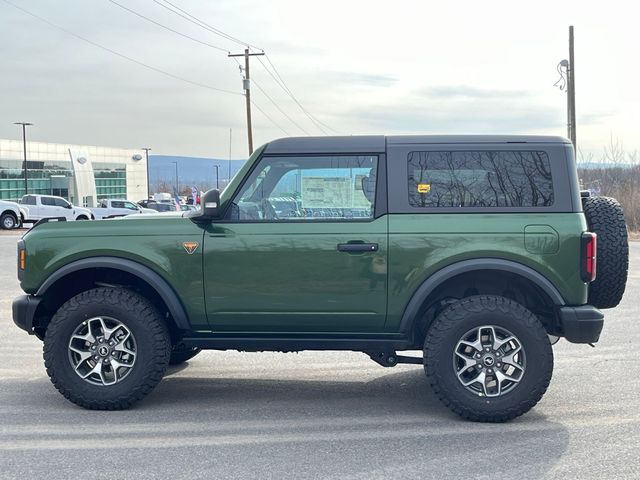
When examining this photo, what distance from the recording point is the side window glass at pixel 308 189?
5.82 m

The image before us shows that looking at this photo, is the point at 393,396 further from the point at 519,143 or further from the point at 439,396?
the point at 519,143

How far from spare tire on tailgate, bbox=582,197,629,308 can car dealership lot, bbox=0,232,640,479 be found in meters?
0.89

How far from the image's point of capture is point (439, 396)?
5.61m

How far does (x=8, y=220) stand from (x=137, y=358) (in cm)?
3339

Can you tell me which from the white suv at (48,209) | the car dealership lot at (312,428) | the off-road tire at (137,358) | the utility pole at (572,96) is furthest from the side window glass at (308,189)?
the white suv at (48,209)

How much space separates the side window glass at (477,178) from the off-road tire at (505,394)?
780mm

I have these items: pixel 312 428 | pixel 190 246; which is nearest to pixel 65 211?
pixel 190 246

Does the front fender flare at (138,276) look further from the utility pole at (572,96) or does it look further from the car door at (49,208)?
the car door at (49,208)

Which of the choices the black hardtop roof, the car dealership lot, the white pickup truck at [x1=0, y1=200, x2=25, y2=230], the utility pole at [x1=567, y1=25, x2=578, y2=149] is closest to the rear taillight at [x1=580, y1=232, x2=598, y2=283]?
the black hardtop roof

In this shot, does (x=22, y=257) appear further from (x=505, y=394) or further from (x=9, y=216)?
(x=9, y=216)

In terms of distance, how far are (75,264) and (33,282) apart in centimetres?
36

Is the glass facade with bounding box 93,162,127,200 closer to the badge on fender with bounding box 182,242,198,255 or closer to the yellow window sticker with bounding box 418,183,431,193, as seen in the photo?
the badge on fender with bounding box 182,242,198,255

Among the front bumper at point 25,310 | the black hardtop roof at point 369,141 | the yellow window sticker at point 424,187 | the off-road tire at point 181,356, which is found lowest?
the off-road tire at point 181,356

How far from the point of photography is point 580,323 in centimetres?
555
